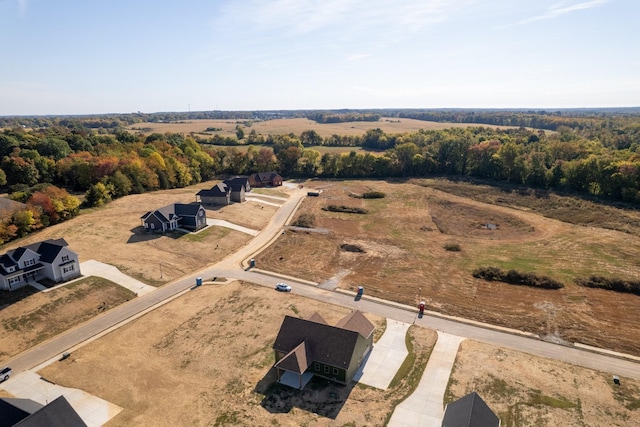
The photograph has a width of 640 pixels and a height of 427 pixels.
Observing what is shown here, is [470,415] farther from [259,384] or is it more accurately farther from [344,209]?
[344,209]

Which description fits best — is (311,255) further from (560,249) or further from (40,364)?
(560,249)

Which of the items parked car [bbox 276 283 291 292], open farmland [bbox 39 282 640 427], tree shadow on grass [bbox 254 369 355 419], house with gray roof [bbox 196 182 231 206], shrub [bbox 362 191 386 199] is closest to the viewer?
open farmland [bbox 39 282 640 427]

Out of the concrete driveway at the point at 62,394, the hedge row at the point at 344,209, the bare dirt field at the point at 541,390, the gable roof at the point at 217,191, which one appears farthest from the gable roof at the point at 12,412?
the hedge row at the point at 344,209

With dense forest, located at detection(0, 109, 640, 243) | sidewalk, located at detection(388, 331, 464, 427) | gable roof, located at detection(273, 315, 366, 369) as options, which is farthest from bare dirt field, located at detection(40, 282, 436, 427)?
dense forest, located at detection(0, 109, 640, 243)

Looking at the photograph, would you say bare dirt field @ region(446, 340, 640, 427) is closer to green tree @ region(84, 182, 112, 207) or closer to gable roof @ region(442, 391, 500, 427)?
gable roof @ region(442, 391, 500, 427)

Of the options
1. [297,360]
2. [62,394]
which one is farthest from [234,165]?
[297,360]

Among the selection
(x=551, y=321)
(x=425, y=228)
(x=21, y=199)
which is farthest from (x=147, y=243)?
(x=551, y=321)

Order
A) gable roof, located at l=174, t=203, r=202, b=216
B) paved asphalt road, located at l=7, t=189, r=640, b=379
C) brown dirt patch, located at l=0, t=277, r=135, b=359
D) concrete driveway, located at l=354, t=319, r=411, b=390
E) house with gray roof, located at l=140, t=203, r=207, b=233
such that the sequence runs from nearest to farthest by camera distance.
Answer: concrete driveway, located at l=354, t=319, r=411, b=390, paved asphalt road, located at l=7, t=189, r=640, b=379, brown dirt patch, located at l=0, t=277, r=135, b=359, house with gray roof, located at l=140, t=203, r=207, b=233, gable roof, located at l=174, t=203, r=202, b=216
